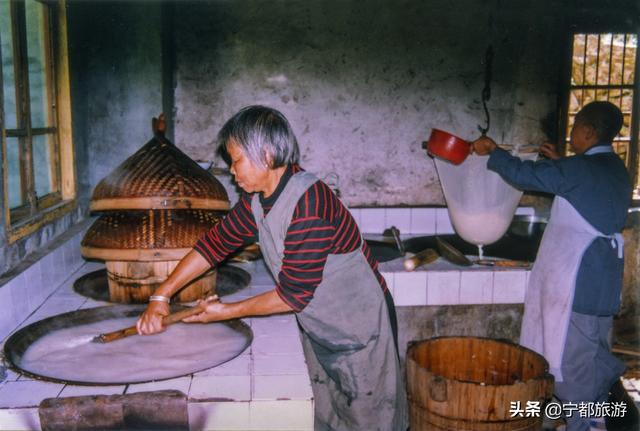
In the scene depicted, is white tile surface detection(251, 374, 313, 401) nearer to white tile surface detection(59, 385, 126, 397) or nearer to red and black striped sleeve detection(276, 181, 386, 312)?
red and black striped sleeve detection(276, 181, 386, 312)

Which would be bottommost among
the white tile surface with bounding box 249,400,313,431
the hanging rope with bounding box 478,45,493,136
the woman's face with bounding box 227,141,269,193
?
the white tile surface with bounding box 249,400,313,431

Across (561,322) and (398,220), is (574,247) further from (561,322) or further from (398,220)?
(398,220)

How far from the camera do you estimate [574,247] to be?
3.05m

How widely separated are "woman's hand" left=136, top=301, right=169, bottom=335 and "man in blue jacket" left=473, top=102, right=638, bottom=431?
6.65 ft

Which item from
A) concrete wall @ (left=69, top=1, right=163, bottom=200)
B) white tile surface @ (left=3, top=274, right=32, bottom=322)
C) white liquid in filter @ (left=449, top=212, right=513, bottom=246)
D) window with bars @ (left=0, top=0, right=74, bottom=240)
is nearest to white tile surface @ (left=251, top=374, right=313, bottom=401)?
white tile surface @ (left=3, top=274, right=32, bottom=322)

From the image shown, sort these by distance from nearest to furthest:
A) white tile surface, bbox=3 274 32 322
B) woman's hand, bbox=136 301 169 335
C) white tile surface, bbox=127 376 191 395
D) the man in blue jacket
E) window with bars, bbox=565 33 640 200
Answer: white tile surface, bbox=127 376 191 395, woman's hand, bbox=136 301 169 335, white tile surface, bbox=3 274 32 322, the man in blue jacket, window with bars, bbox=565 33 640 200

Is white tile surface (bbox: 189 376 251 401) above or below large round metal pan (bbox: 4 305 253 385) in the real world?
above

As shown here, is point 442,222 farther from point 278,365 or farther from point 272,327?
point 278,365

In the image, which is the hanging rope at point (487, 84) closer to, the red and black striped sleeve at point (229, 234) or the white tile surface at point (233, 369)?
the red and black striped sleeve at point (229, 234)

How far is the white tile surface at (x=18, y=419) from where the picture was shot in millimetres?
1584

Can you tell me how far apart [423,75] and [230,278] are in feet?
7.74

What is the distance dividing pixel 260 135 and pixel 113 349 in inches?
40.6

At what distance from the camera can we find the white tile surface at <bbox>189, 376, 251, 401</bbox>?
1660 millimetres

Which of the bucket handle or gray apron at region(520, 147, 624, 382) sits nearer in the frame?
the bucket handle
